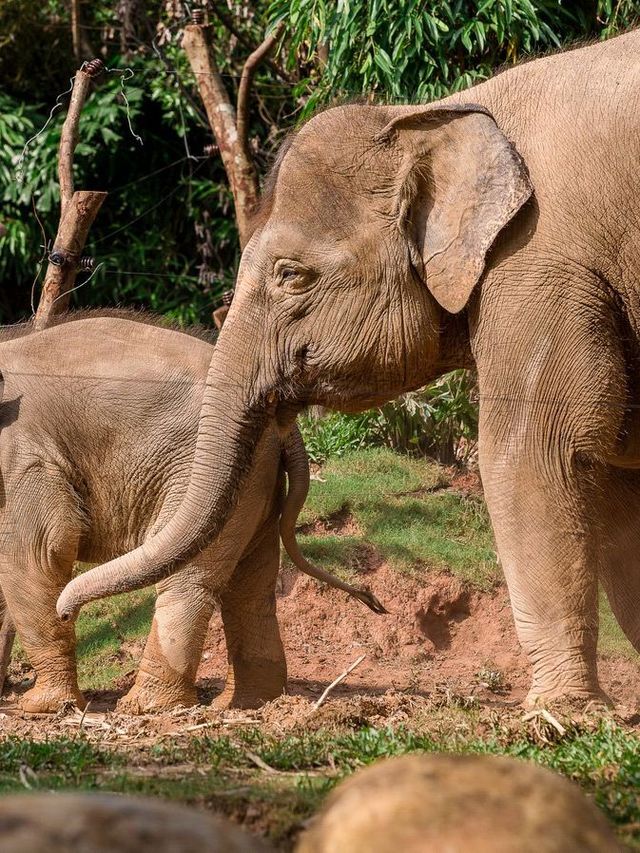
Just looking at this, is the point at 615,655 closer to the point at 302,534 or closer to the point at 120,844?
the point at 302,534

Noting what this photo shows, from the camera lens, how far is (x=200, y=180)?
48.6 feet

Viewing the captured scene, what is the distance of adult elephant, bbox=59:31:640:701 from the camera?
510 cm

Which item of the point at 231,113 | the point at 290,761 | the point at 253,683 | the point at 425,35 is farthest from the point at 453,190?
the point at 231,113

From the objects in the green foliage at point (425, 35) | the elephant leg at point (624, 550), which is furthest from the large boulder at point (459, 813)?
the green foliage at point (425, 35)

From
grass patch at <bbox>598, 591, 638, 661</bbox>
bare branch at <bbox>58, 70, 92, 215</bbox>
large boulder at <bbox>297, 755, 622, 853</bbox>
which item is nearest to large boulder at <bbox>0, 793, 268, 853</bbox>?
large boulder at <bbox>297, 755, 622, 853</bbox>

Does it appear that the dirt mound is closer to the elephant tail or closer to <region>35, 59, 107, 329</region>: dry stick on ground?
the elephant tail

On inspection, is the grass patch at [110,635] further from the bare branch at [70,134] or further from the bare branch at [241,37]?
the bare branch at [241,37]

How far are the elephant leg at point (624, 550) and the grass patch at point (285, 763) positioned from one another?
56.3 inches

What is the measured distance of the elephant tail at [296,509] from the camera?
7645 mm

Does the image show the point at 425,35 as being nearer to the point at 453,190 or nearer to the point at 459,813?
the point at 453,190

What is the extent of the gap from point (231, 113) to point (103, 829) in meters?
9.03

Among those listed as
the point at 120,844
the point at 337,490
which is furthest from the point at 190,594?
the point at 120,844

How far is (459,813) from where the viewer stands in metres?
2.43

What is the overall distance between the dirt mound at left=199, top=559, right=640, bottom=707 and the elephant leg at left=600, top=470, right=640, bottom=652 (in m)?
2.20
